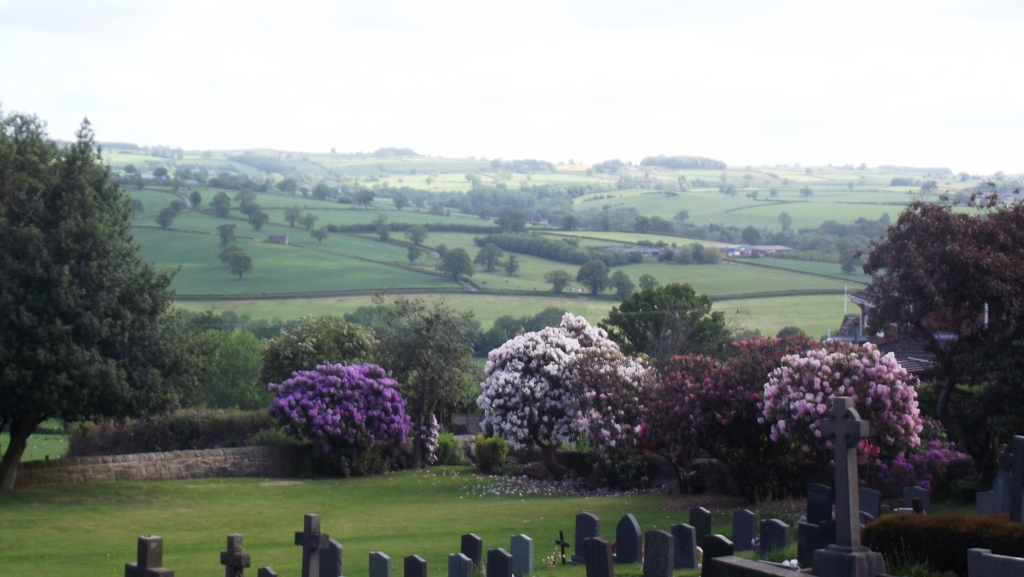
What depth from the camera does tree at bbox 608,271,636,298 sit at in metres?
82.5

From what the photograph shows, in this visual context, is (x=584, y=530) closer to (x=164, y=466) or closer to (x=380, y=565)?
(x=380, y=565)

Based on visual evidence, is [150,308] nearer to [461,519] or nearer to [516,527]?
[461,519]

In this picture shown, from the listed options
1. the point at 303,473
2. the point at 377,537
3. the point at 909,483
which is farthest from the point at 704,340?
the point at 377,537

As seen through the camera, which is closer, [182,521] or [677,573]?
[677,573]

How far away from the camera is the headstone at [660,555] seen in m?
10.2

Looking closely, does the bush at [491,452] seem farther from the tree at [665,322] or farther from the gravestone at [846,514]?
the tree at [665,322]

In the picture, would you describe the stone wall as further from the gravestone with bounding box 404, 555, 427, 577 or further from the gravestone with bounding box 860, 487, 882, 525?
the gravestone with bounding box 860, 487, 882, 525

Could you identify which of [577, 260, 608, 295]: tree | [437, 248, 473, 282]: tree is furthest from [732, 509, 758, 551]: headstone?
[437, 248, 473, 282]: tree

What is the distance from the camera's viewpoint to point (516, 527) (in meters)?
18.4

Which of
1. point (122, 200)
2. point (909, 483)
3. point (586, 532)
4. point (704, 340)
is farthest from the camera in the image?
point (704, 340)

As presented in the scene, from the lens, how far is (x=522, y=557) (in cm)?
1275

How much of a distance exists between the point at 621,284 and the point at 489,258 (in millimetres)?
17290

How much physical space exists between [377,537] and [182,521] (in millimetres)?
4819

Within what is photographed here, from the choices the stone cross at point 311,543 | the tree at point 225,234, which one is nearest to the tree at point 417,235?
the tree at point 225,234
